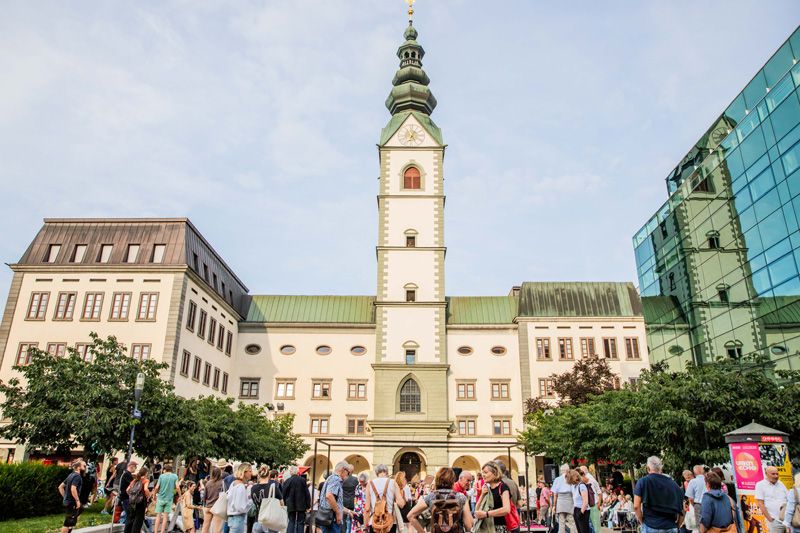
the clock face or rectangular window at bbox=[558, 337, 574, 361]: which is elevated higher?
the clock face

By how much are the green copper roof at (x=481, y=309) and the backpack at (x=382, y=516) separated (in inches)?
1555

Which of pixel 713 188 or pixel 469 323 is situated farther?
pixel 469 323

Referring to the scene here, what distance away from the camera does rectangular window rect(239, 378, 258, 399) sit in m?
50.0

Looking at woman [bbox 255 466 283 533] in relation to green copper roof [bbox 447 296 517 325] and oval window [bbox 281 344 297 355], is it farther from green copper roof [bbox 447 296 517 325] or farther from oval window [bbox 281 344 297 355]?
green copper roof [bbox 447 296 517 325]

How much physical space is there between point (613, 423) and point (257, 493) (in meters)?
20.0

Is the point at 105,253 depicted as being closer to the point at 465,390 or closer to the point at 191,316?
the point at 191,316

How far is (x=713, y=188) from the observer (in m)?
32.0

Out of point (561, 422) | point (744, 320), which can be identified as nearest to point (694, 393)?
point (744, 320)

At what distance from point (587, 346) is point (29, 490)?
40397 millimetres

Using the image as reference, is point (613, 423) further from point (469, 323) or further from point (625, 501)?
point (469, 323)

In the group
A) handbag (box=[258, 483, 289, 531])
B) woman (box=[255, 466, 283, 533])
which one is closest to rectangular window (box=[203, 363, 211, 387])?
woman (box=[255, 466, 283, 533])

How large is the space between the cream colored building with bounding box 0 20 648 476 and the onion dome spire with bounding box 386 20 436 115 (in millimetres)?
307

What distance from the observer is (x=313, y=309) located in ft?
177

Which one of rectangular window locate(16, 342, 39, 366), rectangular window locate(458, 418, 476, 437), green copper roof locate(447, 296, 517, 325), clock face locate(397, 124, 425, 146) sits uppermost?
clock face locate(397, 124, 425, 146)
